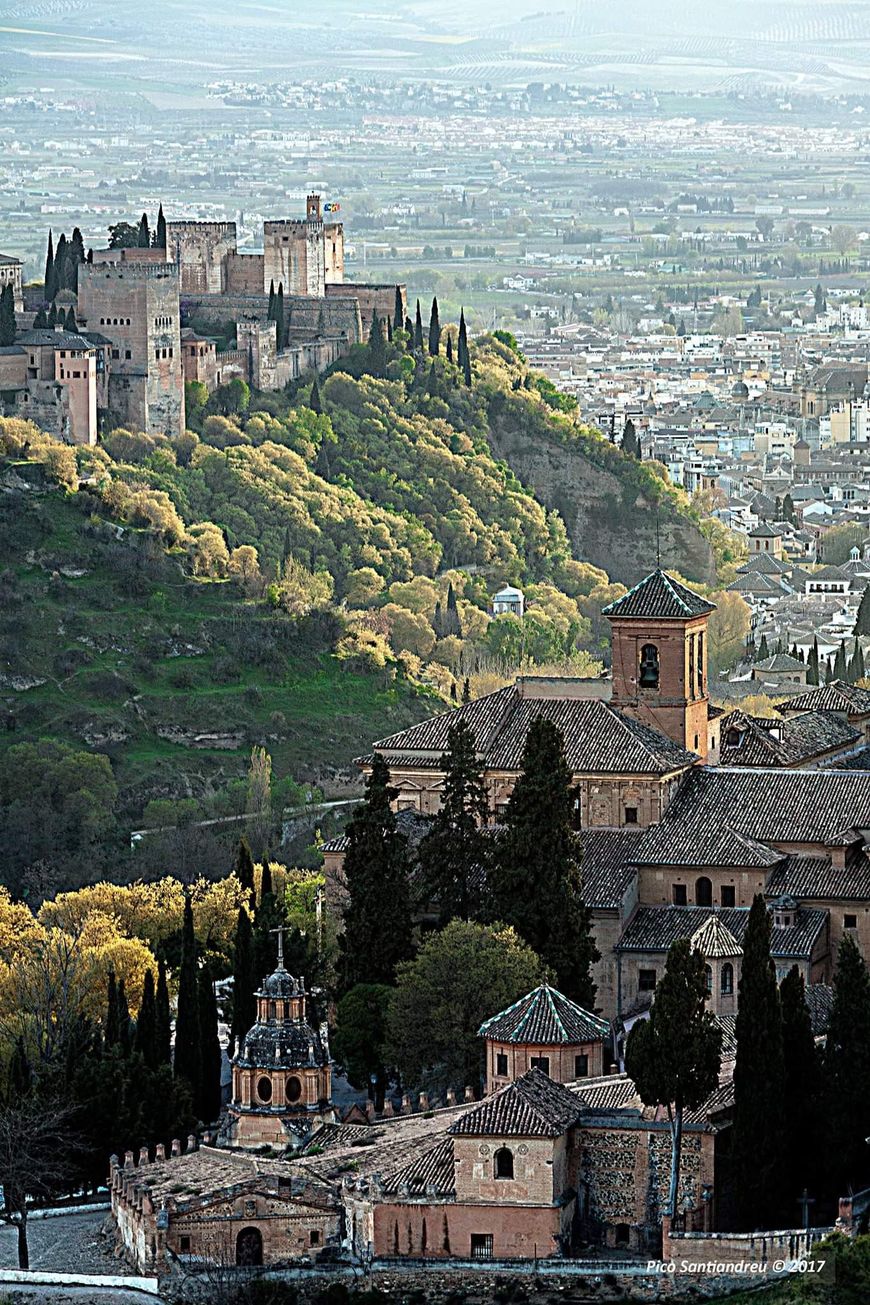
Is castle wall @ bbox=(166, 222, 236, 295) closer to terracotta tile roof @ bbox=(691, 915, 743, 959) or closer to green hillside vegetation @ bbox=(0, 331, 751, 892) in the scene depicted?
green hillside vegetation @ bbox=(0, 331, 751, 892)

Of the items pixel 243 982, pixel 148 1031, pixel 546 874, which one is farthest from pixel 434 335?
pixel 148 1031

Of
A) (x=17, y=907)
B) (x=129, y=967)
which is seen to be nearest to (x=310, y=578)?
(x=17, y=907)

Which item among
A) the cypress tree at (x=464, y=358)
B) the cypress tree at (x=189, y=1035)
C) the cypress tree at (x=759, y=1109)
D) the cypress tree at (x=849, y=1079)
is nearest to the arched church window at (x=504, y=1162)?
the cypress tree at (x=759, y=1109)

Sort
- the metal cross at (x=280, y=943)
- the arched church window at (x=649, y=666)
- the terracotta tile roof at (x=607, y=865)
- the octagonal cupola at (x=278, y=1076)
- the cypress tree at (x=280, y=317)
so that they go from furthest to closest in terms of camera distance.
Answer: the cypress tree at (x=280, y=317)
the arched church window at (x=649, y=666)
the terracotta tile roof at (x=607, y=865)
the metal cross at (x=280, y=943)
the octagonal cupola at (x=278, y=1076)

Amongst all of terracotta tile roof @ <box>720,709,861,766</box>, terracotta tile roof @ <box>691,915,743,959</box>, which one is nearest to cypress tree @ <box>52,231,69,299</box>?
terracotta tile roof @ <box>720,709,861,766</box>

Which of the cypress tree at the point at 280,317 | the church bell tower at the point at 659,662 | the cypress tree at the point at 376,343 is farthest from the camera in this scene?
the cypress tree at the point at 376,343

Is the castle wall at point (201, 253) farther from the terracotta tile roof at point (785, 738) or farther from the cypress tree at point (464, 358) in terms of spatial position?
the terracotta tile roof at point (785, 738)

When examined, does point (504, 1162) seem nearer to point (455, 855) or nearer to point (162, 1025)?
point (162, 1025)
